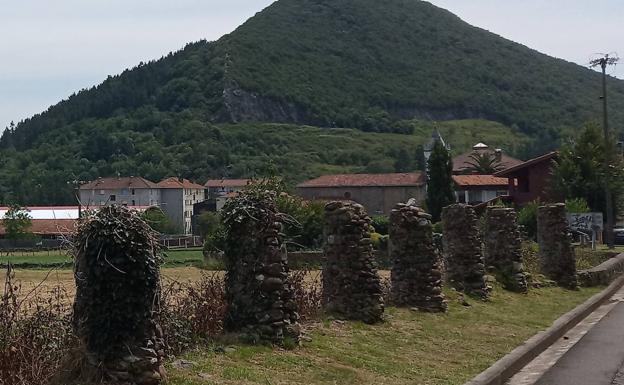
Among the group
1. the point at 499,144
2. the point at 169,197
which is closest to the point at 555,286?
the point at 169,197

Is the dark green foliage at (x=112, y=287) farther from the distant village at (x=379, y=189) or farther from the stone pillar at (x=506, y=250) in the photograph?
the distant village at (x=379, y=189)

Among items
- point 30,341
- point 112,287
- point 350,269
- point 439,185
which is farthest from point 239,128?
point 112,287

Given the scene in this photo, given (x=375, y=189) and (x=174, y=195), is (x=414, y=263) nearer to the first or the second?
(x=375, y=189)

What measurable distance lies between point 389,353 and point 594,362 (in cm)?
360

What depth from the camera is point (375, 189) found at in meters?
97.1

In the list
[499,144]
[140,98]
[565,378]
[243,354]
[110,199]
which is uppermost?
[140,98]

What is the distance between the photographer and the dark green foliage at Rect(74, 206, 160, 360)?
7.64m

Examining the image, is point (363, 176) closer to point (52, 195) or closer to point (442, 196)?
point (442, 196)

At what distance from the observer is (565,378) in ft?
37.5

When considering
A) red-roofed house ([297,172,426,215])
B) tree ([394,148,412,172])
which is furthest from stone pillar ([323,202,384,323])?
tree ([394,148,412,172])

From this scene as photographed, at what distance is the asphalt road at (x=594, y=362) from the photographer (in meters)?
11.3

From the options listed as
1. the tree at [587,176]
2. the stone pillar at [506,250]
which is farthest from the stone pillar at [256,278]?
the tree at [587,176]

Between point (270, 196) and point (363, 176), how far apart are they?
90908 mm

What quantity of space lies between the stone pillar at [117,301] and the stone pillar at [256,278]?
95.3 inches
